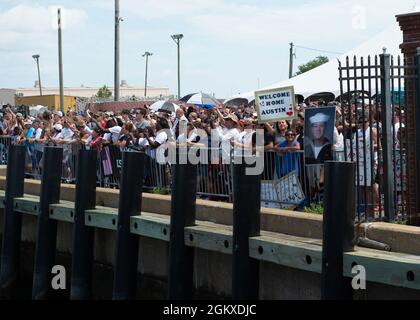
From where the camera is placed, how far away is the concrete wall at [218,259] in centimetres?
705

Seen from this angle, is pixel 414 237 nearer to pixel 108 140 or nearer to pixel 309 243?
pixel 309 243

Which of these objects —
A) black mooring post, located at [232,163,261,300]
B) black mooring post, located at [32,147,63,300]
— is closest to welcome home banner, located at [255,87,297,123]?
black mooring post, located at [32,147,63,300]

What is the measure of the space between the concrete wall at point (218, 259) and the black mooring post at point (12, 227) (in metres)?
0.75

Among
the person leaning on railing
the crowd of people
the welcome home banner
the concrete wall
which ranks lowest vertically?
the concrete wall

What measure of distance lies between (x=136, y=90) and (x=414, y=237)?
154716 mm

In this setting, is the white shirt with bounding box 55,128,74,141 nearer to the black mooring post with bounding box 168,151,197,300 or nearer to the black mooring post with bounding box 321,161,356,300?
the black mooring post with bounding box 168,151,197,300

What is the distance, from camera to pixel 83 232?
34.2ft

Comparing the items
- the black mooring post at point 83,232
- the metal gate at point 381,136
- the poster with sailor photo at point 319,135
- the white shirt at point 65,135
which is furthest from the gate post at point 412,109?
the white shirt at point 65,135

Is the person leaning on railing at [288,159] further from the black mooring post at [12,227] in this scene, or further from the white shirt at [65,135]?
the white shirt at [65,135]

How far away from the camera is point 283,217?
8.23m

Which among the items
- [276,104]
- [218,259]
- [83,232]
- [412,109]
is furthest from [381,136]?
[83,232]

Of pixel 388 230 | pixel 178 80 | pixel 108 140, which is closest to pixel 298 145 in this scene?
pixel 388 230

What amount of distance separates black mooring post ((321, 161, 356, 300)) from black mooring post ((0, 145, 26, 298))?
21.8 ft

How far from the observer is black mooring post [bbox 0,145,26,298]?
1212 cm
